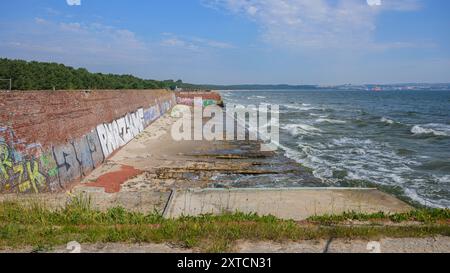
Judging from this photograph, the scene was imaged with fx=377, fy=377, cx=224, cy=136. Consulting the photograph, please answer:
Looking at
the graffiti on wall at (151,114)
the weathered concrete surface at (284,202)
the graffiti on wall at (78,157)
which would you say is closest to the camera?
the weathered concrete surface at (284,202)

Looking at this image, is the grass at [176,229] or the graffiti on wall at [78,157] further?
the graffiti on wall at [78,157]

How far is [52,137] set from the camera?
1284cm

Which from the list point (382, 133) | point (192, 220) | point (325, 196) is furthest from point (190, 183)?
point (382, 133)

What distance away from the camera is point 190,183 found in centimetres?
1480

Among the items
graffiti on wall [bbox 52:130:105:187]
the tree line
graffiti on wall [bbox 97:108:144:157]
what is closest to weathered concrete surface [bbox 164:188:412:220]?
graffiti on wall [bbox 52:130:105:187]

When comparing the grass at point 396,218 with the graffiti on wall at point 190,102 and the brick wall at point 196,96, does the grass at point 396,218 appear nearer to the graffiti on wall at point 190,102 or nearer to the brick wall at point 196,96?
the brick wall at point 196,96

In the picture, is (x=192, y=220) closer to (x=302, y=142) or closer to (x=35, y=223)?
(x=35, y=223)

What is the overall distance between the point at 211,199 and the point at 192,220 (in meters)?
3.49

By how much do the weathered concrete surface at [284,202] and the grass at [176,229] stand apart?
1.91m

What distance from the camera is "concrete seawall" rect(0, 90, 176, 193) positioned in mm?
10461

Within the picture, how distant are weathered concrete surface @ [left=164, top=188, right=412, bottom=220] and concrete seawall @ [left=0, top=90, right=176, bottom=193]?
Result: 4.28m

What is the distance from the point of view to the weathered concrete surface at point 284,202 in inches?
393

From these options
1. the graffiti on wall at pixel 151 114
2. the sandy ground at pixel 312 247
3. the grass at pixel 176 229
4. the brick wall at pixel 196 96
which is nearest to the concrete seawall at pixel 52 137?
the grass at pixel 176 229

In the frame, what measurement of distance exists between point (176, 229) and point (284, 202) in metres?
4.86
